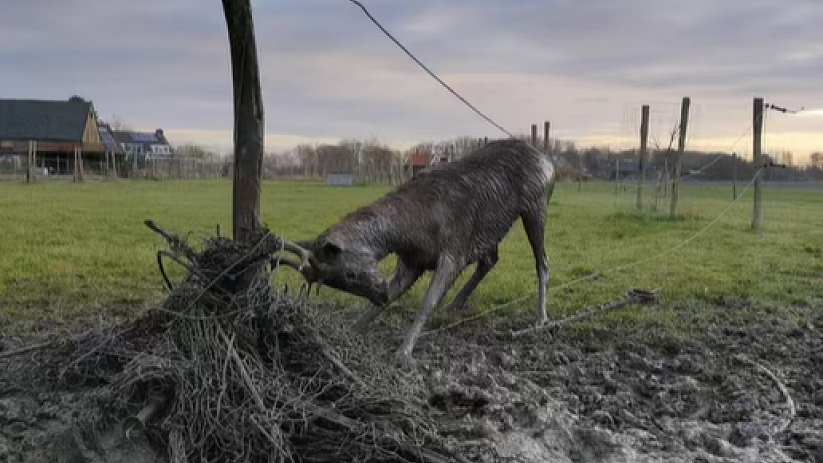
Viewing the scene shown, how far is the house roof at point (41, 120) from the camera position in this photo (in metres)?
58.8

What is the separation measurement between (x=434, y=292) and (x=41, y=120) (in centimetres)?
6178

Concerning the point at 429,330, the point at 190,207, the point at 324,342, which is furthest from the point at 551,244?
the point at 190,207

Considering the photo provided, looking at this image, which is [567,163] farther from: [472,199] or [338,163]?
[338,163]

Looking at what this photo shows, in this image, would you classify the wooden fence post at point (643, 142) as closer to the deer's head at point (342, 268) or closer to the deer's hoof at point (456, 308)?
the deer's hoof at point (456, 308)

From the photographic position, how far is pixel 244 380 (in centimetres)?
365

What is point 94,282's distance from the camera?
339 inches

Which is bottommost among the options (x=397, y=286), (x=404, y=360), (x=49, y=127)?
(x=404, y=360)

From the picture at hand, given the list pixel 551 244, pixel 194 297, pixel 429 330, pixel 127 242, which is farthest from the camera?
pixel 551 244

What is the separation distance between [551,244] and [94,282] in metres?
7.81

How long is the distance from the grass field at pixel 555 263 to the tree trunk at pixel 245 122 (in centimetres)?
36

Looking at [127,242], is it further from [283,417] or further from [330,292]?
[283,417]

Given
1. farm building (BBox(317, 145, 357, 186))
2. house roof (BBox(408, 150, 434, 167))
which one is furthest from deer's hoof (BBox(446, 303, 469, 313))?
farm building (BBox(317, 145, 357, 186))

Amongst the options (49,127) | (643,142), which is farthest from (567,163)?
(49,127)

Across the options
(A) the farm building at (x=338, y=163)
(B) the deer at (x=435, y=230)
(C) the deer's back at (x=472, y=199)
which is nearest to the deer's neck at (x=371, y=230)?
(B) the deer at (x=435, y=230)
